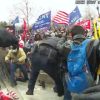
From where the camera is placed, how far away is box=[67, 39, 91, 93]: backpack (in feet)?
16.7

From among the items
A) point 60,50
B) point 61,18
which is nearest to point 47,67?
point 60,50

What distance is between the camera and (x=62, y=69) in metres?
6.71

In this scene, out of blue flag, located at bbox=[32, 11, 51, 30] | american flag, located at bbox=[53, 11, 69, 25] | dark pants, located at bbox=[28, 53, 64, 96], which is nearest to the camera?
dark pants, located at bbox=[28, 53, 64, 96]

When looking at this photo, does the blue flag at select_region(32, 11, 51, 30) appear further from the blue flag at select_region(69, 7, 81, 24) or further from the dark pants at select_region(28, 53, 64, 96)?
the dark pants at select_region(28, 53, 64, 96)

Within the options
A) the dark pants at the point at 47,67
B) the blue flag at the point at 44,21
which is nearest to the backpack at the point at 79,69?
the dark pants at the point at 47,67

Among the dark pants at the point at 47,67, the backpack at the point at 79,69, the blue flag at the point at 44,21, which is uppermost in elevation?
the blue flag at the point at 44,21

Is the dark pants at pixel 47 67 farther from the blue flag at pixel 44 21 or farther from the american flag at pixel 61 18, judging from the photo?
the american flag at pixel 61 18

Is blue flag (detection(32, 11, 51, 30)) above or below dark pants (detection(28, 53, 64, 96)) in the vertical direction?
above

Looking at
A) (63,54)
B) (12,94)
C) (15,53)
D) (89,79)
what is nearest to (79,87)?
(89,79)

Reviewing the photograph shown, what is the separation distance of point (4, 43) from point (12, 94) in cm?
60

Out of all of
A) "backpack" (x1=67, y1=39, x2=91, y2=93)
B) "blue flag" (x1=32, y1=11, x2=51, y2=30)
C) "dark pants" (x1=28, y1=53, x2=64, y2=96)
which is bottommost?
"dark pants" (x1=28, y1=53, x2=64, y2=96)

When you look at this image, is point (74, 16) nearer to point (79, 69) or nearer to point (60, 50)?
point (60, 50)

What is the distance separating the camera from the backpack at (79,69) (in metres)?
5.09

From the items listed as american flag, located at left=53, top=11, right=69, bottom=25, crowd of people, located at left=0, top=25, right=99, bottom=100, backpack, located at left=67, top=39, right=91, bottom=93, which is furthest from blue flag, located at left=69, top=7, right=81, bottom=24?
backpack, located at left=67, top=39, right=91, bottom=93
